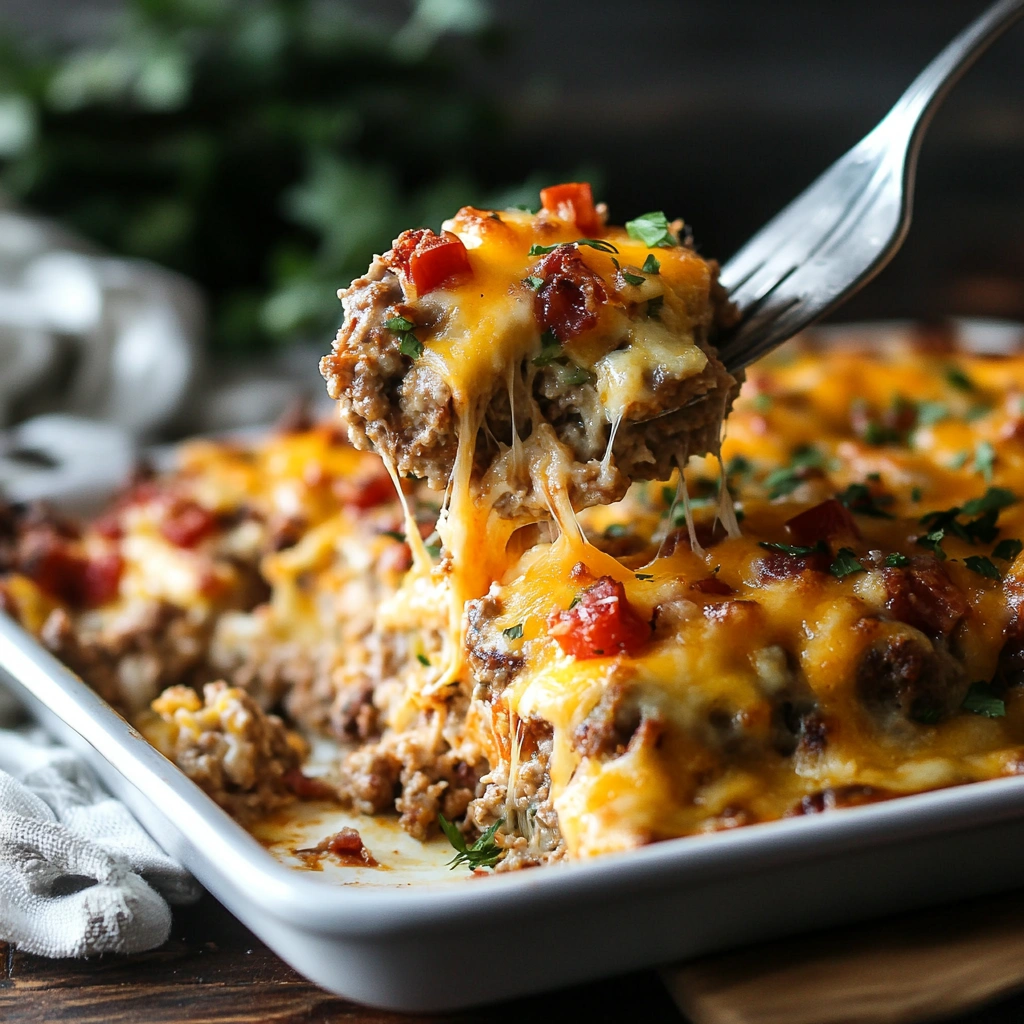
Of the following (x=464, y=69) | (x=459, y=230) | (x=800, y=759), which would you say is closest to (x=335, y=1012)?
(x=800, y=759)

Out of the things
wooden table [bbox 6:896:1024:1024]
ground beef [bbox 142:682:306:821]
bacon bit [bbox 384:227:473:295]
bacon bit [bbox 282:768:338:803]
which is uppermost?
bacon bit [bbox 384:227:473:295]

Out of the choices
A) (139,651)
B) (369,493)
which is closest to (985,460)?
(369,493)

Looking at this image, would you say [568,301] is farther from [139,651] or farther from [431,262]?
[139,651]

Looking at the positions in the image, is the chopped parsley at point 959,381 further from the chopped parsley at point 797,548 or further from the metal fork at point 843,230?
the chopped parsley at point 797,548

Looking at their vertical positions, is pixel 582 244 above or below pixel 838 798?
above

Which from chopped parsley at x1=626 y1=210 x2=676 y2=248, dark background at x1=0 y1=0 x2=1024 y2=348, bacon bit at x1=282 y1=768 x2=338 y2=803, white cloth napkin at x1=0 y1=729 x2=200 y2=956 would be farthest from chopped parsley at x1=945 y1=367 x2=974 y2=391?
dark background at x1=0 y1=0 x2=1024 y2=348

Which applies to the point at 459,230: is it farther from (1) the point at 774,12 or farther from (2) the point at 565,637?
(1) the point at 774,12

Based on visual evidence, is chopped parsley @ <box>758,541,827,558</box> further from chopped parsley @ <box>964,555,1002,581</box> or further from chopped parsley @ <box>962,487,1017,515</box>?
chopped parsley @ <box>962,487,1017,515</box>
